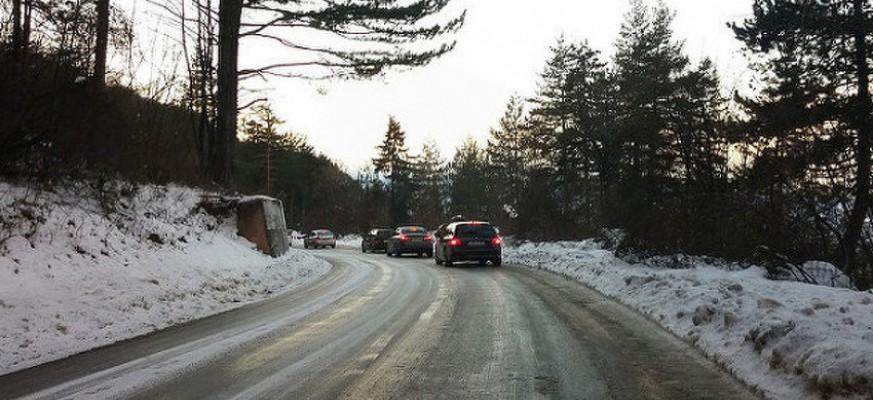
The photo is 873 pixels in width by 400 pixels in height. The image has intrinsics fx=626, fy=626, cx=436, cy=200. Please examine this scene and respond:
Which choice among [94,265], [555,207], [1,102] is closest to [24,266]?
[94,265]

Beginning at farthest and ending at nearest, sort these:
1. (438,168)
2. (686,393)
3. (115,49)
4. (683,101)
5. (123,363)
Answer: (438,168)
(683,101)
(115,49)
(123,363)
(686,393)

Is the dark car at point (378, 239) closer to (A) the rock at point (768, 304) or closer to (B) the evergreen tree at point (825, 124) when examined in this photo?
(B) the evergreen tree at point (825, 124)

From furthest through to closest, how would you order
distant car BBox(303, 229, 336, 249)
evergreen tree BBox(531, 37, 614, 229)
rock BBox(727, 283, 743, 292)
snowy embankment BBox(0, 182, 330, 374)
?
distant car BBox(303, 229, 336, 249) < evergreen tree BBox(531, 37, 614, 229) < rock BBox(727, 283, 743, 292) < snowy embankment BBox(0, 182, 330, 374)

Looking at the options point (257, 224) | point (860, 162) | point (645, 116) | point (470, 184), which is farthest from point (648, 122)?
point (470, 184)

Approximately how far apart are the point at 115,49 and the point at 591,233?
22892mm

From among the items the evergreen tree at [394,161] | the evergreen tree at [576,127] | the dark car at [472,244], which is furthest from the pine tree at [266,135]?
the dark car at [472,244]

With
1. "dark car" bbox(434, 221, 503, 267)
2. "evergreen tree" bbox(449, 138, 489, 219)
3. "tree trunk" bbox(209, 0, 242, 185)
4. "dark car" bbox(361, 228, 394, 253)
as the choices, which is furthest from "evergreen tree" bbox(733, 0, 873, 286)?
"evergreen tree" bbox(449, 138, 489, 219)

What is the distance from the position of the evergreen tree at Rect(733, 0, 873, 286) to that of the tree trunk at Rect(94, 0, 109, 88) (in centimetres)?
1364

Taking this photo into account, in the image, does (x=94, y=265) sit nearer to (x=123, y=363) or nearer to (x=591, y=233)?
(x=123, y=363)

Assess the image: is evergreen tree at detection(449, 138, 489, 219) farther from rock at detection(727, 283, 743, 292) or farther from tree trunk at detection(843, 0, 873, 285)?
rock at detection(727, 283, 743, 292)

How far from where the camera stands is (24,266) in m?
9.06

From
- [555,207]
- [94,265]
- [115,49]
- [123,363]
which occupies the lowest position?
[123,363]

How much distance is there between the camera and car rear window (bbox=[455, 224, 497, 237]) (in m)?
22.8

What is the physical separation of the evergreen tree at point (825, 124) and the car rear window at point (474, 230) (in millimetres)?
9542
